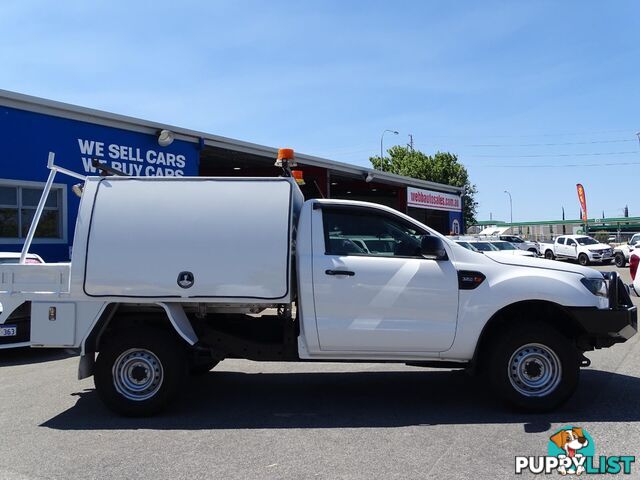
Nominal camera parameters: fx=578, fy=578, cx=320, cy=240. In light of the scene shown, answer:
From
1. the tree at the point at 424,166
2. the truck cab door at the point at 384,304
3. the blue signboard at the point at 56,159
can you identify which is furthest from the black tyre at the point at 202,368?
the tree at the point at 424,166

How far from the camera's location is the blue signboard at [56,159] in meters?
13.5

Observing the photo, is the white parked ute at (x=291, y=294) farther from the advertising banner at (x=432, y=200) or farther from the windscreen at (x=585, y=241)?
the windscreen at (x=585, y=241)

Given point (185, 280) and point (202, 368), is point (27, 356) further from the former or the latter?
point (185, 280)

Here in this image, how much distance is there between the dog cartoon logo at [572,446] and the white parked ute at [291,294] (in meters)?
0.55

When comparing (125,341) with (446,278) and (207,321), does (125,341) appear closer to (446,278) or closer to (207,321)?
(207,321)

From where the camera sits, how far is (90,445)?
487 centimetres

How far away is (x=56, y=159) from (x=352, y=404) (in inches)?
451

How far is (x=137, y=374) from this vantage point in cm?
562

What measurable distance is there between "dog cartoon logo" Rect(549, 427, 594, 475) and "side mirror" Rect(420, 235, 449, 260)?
5.97 feet

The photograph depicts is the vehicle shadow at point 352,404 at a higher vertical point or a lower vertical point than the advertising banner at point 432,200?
lower

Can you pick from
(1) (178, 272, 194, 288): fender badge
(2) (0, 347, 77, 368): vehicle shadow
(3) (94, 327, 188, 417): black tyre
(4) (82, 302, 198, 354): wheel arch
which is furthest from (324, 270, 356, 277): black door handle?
(2) (0, 347, 77, 368): vehicle shadow

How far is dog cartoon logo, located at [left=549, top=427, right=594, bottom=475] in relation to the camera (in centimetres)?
419

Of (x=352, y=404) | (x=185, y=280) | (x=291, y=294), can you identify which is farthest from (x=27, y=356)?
(x=352, y=404)

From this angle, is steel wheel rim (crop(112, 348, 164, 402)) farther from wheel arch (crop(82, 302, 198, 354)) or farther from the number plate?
the number plate
